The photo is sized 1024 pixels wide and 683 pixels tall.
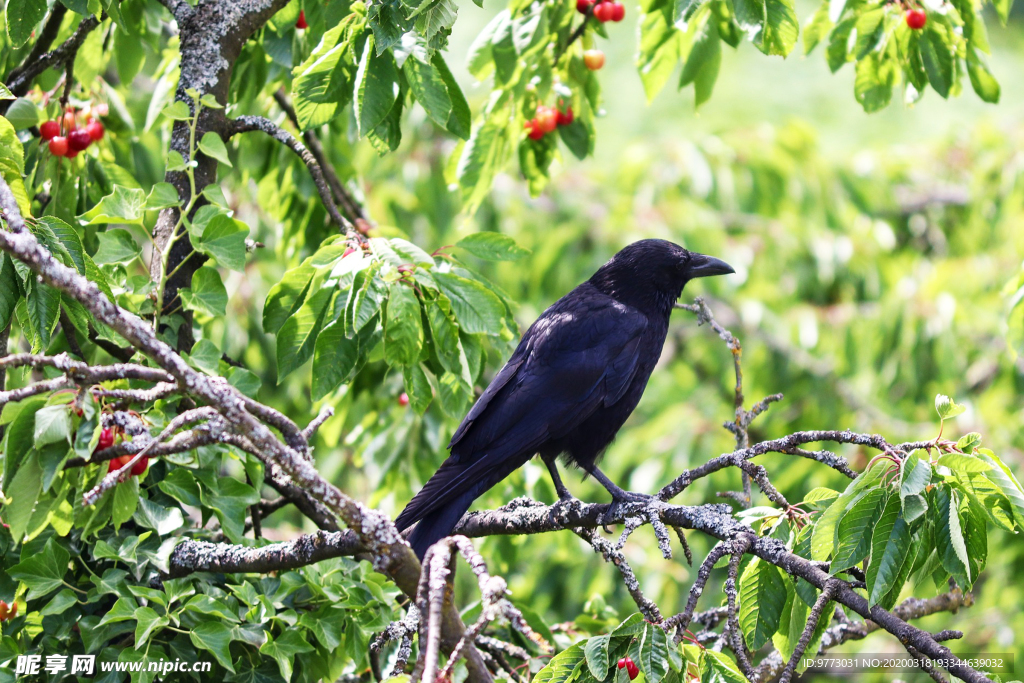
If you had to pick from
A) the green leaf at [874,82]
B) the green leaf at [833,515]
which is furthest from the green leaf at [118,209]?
the green leaf at [874,82]

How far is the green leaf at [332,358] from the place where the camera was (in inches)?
98.7

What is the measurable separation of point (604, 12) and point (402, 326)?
66.1 inches

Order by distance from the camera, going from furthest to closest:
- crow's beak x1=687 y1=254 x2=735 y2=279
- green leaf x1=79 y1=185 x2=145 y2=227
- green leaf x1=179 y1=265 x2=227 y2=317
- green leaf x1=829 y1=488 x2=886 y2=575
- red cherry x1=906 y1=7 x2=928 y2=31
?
crow's beak x1=687 y1=254 x2=735 y2=279
red cherry x1=906 y1=7 x2=928 y2=31
green leaf x1=179 y1=265 x2=227 y2=317
green leaf x1=79 y1=185 x2=145 y2=227
green leaf x1=829 y1=488 x2=886 y2=575

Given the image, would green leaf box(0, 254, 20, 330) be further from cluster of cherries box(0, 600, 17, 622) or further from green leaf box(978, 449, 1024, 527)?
green leaf box(978, 449, 1024, 527)

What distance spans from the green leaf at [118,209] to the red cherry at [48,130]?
66cm

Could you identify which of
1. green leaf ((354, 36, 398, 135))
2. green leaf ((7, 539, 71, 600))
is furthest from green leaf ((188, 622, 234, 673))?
green leaf ((354, 36, 398, 135))

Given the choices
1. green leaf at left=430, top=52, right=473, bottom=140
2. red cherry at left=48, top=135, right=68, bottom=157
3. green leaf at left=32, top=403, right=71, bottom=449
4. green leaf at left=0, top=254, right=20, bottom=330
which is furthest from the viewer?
red cherry at left=48, top=135, right=68, bottom=157

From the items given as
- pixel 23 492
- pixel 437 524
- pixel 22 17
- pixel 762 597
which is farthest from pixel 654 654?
pixel 22 17

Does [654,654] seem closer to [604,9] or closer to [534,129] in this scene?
[534,129]

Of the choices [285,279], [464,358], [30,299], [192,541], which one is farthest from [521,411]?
[30,299]

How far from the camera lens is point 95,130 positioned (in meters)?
3.19

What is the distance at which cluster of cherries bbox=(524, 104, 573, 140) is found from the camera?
11.6 ft

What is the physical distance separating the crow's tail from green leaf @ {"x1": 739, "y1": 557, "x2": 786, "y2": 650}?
874mm

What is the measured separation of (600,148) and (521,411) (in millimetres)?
17461
